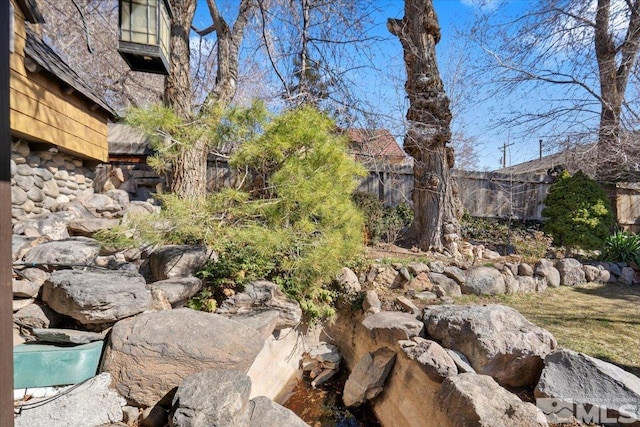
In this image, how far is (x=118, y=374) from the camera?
217 cm

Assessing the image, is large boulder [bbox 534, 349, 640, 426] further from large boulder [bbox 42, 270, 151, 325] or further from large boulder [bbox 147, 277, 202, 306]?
large boulder [bbox 42, 270, 151, 325]

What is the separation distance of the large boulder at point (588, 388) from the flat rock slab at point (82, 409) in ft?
9.89

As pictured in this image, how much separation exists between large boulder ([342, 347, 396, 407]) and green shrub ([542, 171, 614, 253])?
5.02 m

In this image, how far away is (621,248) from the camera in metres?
5.92

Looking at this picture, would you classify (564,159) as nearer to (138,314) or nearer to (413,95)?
(413,95)

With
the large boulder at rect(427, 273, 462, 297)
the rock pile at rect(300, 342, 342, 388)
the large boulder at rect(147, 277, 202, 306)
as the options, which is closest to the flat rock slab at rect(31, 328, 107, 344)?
the large boulder at rect(147, 277, 202, 306)

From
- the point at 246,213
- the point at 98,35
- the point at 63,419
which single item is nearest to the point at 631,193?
the point at 246,213

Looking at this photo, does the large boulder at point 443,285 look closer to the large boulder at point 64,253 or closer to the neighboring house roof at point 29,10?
the large boulder at point 64,253

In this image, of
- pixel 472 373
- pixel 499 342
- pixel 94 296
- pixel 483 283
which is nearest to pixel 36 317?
pixel 94 296

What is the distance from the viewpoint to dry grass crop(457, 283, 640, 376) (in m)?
2.96

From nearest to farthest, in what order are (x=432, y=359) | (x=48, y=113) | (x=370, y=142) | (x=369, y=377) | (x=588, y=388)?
(x=588, y=388) < (x=432, y=359) < (x=369, y=377) < (x=48, y=113) < (x=370, y=142)

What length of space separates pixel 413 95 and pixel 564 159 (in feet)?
12.5

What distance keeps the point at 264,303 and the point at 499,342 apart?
7.31 feet

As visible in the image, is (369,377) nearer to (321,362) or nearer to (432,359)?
(432,359)
